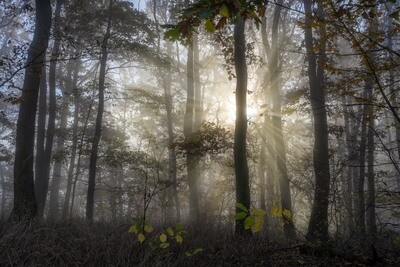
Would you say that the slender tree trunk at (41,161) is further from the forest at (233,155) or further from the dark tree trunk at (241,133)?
the dark tree trunk at (241,133)

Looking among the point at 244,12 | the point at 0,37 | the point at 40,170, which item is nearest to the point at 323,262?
the point at 244,12

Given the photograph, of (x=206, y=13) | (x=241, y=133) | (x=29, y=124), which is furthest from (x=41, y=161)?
(x=206, y=13)

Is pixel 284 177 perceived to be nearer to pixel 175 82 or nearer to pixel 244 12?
pixel 244 12

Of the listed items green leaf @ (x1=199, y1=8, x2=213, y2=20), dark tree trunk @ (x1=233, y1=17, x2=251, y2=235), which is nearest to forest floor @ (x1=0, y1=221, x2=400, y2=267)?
dark tree trunk @ (x1=233, y1=17, x2=251, y2=235)

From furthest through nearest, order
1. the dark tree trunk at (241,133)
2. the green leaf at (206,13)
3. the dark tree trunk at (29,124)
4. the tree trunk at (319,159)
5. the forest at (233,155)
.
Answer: the tree trunk at (319,159)
the dark tree trunk at (29,124)
the dark tree trunk at (241,133)
the forest at (233,155)
the green leaf at (206,13)

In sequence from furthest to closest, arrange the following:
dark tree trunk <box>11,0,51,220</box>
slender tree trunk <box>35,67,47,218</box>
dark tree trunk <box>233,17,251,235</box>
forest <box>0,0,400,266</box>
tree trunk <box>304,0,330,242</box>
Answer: slender tree trunk <box>35,67,47,218</box>
tree trunk <box>304,0,330,242</box>
dark tree trunk <box>11,0,51,220</box>
dark tree trunk <box>233,17,251,235</box>
forest <box>0,0,400,266</box>

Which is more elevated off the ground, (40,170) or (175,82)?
(175,82)

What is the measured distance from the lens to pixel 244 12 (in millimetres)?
2357

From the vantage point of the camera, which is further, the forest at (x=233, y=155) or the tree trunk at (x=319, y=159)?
the tree trunk at (x=319, y=159)

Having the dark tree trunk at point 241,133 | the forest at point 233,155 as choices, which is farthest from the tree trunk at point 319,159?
the dark tree trunk at point 241,133

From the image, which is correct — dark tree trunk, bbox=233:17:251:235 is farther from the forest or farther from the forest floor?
the forest floor

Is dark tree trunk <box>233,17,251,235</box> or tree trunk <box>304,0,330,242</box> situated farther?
tree trunk <box>304,0,330,242</box>

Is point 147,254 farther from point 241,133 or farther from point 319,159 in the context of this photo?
point 319,159

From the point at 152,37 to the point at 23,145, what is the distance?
658 cm
